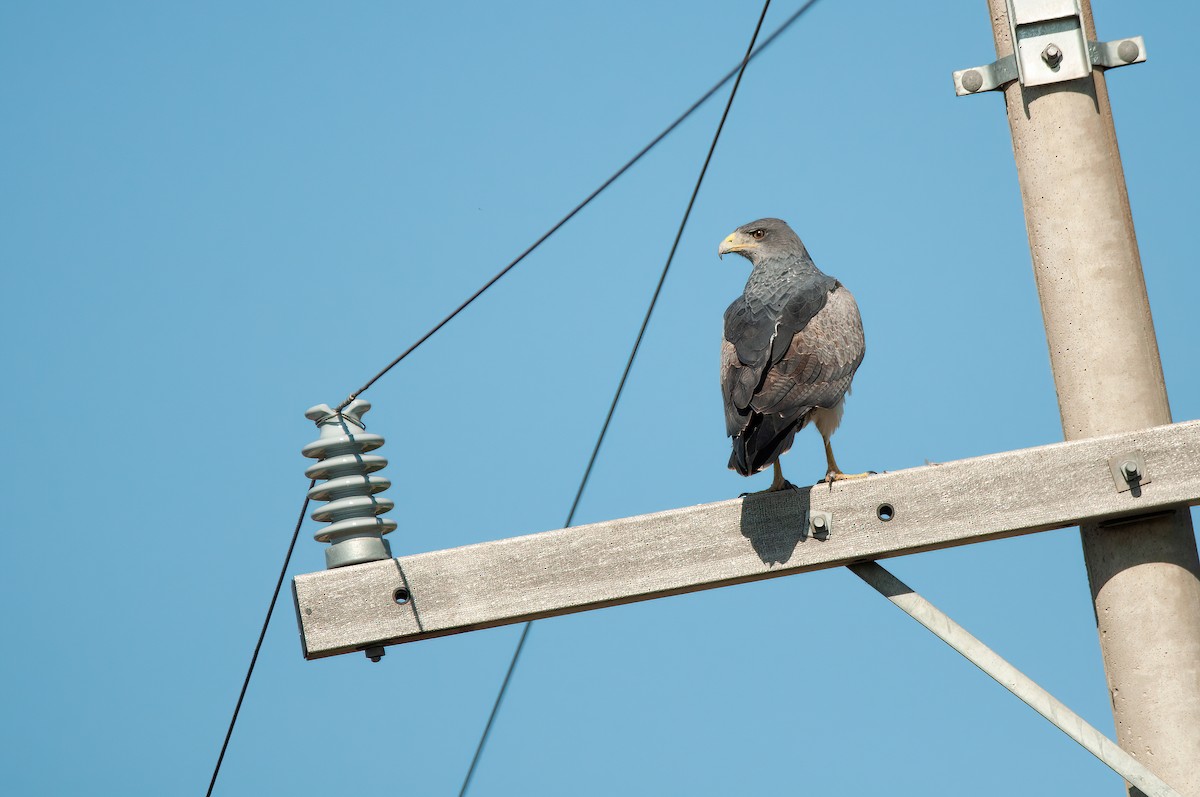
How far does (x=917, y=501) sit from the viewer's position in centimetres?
355

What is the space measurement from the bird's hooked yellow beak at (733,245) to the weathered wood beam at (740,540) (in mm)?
2335

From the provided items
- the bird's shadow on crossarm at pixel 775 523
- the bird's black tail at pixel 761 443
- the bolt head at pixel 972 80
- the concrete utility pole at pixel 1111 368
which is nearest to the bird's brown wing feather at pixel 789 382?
the bird's black tail at pixel 761 443

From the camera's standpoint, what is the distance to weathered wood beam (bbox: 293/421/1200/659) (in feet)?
11.5

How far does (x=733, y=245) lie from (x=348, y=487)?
96.3 inches

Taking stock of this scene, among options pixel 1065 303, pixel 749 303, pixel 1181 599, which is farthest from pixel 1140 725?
pixel 749 303

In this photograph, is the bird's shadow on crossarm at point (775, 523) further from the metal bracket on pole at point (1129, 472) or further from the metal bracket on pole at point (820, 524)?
the metal bracket on pole at point (1129, 472)

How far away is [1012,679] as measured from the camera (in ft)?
11.5

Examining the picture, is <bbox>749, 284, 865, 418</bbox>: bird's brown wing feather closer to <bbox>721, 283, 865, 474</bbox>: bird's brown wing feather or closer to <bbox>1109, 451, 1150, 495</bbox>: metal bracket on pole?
<bbox>721, 283, 865, 474</bbox>: bird's brown wing feather

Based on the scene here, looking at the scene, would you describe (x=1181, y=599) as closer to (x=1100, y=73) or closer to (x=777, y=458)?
(x=777, y=458)

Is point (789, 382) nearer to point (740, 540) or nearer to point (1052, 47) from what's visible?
point (740, 540)

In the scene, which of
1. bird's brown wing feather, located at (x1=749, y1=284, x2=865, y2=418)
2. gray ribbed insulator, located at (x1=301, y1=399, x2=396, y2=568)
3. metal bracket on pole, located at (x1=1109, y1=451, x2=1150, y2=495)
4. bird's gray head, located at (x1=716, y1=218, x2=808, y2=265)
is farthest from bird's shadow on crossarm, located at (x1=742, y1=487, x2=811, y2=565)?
bird's gray head, located at (x1=716, y1=218, x2=808, y2=265)

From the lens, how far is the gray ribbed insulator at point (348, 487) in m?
3.81

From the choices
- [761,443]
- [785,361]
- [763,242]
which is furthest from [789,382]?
[763,242]

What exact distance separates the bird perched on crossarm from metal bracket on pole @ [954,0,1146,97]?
3.17 feet
